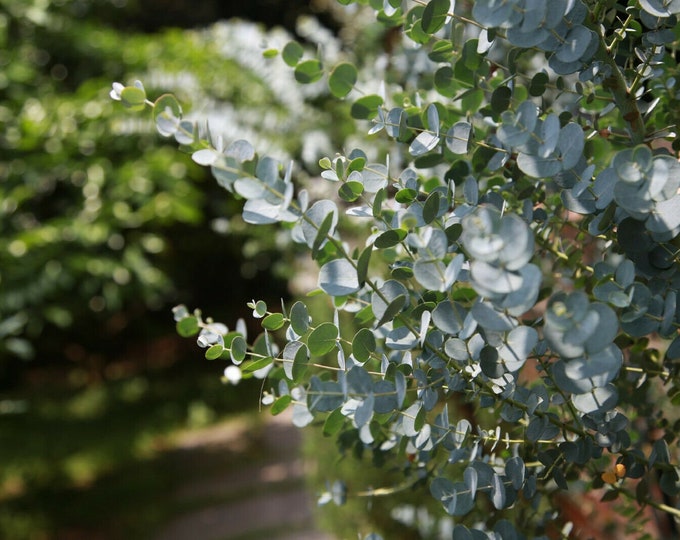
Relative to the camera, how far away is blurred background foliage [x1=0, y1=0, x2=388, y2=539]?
3.66 m

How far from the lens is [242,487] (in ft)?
18.0

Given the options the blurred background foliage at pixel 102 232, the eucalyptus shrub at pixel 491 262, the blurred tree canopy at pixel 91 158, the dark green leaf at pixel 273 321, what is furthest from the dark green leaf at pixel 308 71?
the blurred tree canopy at pixel 91 158

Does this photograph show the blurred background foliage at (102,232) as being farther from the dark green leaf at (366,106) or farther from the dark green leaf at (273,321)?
the dark green leaf at (273,321)

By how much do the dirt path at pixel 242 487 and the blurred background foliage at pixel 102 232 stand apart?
0.94ft

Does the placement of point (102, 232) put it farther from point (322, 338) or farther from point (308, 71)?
point (322, 338)

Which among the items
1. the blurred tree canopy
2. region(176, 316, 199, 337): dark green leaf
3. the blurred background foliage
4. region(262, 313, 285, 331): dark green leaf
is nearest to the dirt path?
the blurred background foliage

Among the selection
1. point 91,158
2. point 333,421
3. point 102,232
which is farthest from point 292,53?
point 91,158

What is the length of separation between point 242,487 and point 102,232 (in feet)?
9.56

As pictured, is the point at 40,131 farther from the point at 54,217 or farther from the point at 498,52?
the point at 498,52

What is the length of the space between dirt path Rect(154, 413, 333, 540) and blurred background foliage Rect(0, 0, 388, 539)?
29 centimetres

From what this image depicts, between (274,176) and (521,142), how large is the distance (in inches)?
9.6

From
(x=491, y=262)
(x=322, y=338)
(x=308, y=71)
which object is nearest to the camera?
(x=491, y=262)

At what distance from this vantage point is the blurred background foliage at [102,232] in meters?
3.66

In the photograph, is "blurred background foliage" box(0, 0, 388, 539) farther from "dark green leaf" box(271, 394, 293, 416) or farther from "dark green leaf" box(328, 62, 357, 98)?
"dark green leaf" box(271, 394, 293, 416)
